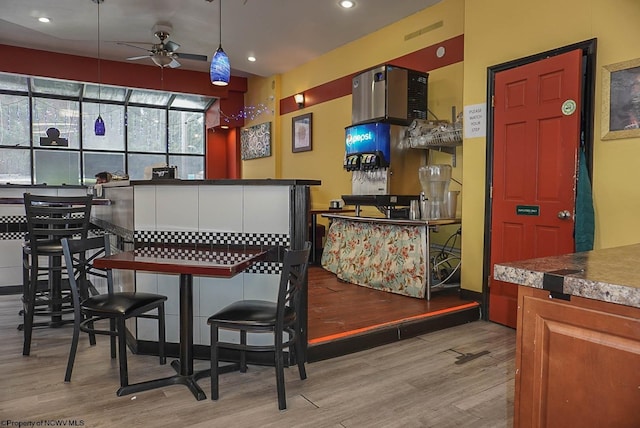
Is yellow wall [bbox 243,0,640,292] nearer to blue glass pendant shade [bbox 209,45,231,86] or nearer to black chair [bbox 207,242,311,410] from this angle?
black chair [bbox 207,242,311,410]

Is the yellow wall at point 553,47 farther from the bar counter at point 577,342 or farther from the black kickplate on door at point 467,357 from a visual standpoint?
the bar counter at point 577,342

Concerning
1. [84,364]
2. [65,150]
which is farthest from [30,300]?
[65,150]

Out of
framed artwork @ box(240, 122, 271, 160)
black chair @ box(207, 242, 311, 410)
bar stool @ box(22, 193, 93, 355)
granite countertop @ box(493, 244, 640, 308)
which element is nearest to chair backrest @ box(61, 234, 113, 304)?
bar stool @ box(22, 193, 93, 355)

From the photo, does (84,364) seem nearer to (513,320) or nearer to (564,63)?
(513,320)

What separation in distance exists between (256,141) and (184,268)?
7.44 metres

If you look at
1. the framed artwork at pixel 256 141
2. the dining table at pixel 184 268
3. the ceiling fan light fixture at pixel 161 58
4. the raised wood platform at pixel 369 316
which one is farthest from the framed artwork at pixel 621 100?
the framed artwork at pixel 256 141

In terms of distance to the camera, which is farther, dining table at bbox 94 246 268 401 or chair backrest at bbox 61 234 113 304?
chair backrest at bbox 61 234 113 304

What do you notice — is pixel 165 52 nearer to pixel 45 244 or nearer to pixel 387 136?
pixel 387 136

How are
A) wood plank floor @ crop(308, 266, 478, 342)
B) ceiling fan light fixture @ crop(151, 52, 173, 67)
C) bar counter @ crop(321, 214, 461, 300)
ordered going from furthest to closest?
ceiling fan light fixture @ crop(151, 52, 173, 67)
bar counter @ crop(321, 214, 461, 300)
wood plank floor @ crop(308, 266, 478, 342)

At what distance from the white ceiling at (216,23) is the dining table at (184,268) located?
3898 mm

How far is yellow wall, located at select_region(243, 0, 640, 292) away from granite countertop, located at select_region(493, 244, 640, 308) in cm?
206

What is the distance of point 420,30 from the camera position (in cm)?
564

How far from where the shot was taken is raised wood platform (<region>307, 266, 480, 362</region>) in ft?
10.7

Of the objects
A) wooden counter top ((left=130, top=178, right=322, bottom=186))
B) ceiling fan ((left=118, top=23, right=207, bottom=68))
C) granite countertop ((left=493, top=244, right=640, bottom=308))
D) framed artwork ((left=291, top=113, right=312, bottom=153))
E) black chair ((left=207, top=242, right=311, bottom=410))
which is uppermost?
ceiling fan ((left=118, top=23, right=207, bottom=68))
